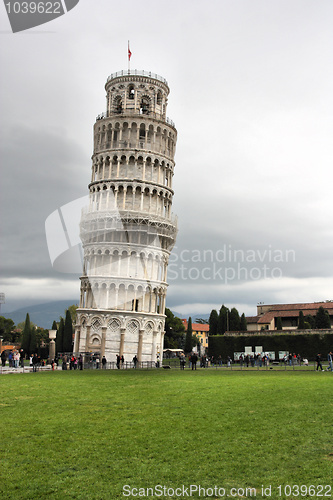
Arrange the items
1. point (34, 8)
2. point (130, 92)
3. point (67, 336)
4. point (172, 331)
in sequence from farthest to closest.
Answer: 1. point (172, 331)
2. point (67, 336)
3. point (130, 92)
4. point (34, 8)

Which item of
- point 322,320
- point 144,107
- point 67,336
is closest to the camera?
point 144,107

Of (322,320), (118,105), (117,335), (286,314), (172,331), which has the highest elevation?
(118,105)

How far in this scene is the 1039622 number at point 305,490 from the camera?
29.7ft

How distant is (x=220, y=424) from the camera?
572 inches

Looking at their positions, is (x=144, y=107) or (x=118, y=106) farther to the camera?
(x=144, y=107)

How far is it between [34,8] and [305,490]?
16078 millimetres

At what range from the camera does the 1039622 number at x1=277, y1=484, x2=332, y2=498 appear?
9.05 metres

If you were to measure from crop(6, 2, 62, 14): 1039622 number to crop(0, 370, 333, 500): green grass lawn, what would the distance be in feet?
44.1

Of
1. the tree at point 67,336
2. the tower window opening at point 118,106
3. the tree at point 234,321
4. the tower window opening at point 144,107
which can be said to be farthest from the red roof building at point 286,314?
the tower window opening at point 118,106

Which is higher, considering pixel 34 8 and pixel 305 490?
pixel 34 8

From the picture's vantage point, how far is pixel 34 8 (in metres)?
15.2

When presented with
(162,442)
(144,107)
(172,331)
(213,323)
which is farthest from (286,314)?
(162,442)

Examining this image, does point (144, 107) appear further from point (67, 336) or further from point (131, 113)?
point (67, 336)

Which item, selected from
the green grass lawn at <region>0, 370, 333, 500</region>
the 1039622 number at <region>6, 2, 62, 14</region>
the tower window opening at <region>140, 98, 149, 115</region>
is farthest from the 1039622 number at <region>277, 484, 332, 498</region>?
the tower window opening at <region>140, 98, 149, 115</region>
